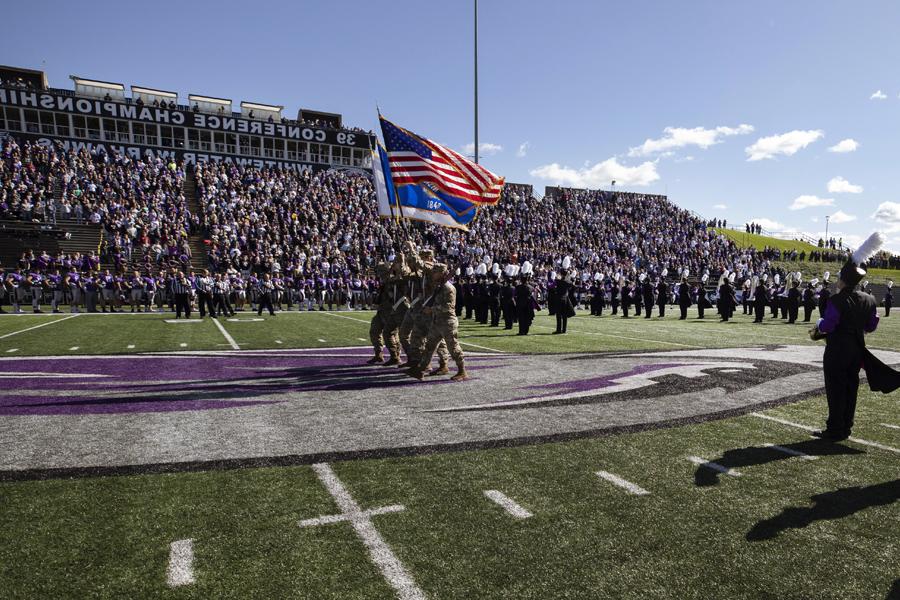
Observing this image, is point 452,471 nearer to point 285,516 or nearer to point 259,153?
point 285,516

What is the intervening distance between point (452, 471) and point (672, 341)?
37.2 ft

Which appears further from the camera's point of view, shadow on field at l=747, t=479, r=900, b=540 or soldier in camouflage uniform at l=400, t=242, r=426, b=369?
soldier in camouflage uniform at l=400, t=242, r=426, b=369

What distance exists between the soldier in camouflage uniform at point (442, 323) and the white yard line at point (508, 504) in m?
4.14

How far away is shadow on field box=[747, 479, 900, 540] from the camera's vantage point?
320 cm

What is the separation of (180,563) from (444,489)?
1677mm

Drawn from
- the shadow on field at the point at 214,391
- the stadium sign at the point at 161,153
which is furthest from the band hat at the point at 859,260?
the stadium sign at the point at 161,153

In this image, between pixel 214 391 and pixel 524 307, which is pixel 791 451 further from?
pixel 524 307

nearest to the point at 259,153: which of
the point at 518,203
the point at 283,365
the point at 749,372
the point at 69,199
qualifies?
the point at 69,199

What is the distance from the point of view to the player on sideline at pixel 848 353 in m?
4.94

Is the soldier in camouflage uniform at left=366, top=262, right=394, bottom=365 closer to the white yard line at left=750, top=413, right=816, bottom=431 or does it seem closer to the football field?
the football field

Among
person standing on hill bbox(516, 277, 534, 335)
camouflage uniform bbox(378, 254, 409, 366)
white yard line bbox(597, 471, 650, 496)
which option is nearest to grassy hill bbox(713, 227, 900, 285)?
person standing on hill bbox(516, 277, 534, 335)

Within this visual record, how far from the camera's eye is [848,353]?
197 inches

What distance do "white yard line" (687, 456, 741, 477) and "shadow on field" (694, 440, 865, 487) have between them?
0.05 m

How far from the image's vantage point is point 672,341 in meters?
13.8
